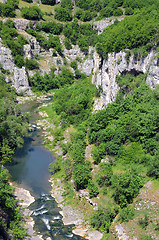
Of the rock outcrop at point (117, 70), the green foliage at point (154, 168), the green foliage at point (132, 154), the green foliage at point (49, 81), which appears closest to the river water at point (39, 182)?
the green foliage at point (154, 168)

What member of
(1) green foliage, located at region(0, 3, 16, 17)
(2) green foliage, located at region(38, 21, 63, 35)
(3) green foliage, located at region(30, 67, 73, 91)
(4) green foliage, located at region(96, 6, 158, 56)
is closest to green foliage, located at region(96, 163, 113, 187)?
(4) green foliage, located at region(96, 6, 158, 56)

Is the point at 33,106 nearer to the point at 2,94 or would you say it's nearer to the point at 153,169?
the point at 2,94

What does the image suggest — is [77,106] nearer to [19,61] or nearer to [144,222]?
[144,222]

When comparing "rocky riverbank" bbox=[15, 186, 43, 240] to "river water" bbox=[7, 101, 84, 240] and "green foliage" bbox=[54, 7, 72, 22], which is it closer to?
"river water" bbox=[7, 101, 84, 240]

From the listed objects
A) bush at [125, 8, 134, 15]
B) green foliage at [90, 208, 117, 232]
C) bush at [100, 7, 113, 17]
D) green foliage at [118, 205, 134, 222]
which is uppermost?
bush at [100, 7, 113, 17]

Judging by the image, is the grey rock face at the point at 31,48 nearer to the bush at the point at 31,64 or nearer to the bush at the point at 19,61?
the bush at the point at 31,64

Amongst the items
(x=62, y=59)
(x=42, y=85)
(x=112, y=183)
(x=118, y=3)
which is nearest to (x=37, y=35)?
(x=62, y=59)
